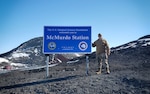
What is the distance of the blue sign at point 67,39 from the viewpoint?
639 inches

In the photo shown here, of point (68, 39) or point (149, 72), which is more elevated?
point (68, 39)

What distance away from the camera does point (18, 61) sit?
63.6 metres

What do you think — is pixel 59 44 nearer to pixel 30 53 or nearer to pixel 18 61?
pixel 18 61

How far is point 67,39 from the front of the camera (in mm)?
16312

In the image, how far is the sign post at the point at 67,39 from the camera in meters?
16.2

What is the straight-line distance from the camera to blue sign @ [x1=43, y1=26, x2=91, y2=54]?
16219mm

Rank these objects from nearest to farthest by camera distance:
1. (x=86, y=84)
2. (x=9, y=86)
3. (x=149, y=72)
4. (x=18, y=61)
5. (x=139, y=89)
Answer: (x=139, y=89) → (x=86, y=84) → (x=9, y=86) → (x=149, y=72) → (x=18, y=61)

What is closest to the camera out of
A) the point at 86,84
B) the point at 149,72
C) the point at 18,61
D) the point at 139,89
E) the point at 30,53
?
the point at 139,89

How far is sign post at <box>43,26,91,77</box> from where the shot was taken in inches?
639

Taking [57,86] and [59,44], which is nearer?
[57,86]

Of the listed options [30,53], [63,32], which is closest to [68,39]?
[63,32]

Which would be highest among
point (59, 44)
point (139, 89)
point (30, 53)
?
point (30, 53)

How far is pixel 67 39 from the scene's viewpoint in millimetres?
16312

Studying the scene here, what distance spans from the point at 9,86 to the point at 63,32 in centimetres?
431
